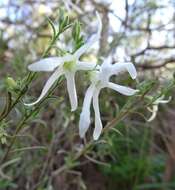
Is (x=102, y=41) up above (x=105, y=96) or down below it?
above

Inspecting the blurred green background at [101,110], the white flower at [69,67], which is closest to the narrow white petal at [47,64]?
the white flower at [69,67]

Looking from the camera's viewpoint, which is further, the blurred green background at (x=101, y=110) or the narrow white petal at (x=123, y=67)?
the blurred green background at (x=101, y=110)

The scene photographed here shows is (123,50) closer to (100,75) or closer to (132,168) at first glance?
(132,168)

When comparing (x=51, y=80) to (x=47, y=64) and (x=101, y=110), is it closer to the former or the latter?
(x=47, y=64)

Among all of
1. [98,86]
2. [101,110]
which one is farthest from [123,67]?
[101,110]

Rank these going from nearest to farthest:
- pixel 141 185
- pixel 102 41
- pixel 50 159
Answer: pixel 50 159
pixel 102 41
pixel 141 185

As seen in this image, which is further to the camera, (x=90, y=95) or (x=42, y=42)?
(x=42, y=42)

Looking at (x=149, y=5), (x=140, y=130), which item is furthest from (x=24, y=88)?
(x=140, y=130)

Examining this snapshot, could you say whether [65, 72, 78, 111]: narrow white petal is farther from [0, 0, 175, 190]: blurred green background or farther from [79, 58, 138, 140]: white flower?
[0, 0, 175, 190]: blurred green background

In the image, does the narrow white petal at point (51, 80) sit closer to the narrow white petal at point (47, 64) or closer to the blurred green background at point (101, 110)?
the narrow white petal at point (47, 64)
